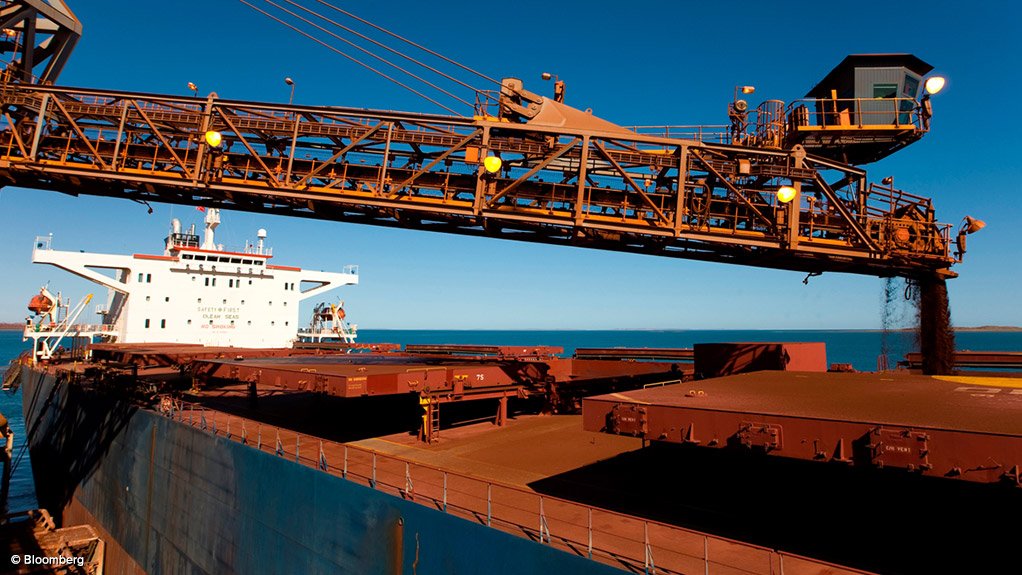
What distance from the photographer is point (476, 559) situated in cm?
923

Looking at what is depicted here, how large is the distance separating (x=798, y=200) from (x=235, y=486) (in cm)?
1847

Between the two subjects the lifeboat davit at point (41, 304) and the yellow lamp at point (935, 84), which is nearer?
the yellow lamp at point (935, 84)

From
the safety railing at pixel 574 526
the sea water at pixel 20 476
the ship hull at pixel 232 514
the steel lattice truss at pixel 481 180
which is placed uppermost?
the steel lattice truss at pixel 481 180

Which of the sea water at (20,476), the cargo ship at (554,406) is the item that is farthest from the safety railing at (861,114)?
the sea water at (20,476)

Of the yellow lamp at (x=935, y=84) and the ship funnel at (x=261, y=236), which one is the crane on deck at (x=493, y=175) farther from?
the ship funnel at (x=261, y=236)

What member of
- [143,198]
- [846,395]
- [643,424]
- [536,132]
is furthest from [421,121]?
[846,395]

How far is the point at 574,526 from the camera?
32.0 ft

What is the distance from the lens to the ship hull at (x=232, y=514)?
9.70 metres

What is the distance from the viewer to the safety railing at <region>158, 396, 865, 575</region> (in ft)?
26.2

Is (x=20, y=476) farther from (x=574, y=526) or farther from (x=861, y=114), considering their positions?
(x=861, y=114)

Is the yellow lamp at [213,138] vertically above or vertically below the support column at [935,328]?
above

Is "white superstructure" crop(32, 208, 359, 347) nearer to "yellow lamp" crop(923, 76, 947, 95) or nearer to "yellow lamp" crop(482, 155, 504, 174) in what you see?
"yellow lamp" crop(482, 155, 504, 174)

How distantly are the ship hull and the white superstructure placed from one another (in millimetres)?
10043

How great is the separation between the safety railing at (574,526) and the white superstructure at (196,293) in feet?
89.2
